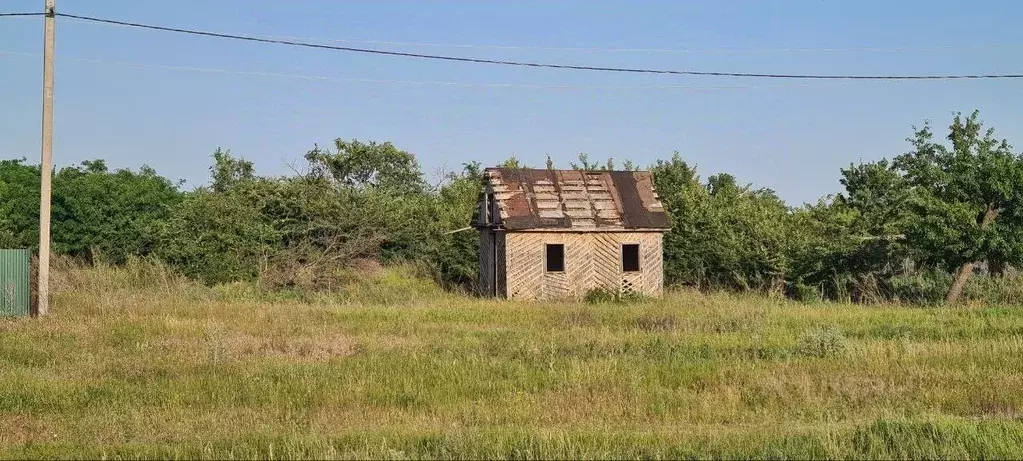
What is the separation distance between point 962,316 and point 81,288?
22.8 meters

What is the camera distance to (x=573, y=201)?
97.7 ft

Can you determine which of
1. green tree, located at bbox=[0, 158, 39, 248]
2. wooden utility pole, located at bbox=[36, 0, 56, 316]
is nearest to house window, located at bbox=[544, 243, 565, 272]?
wooden utility pole, located at bbox=[36, 0, 56, 316]

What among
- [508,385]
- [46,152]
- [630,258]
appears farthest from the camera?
[630,258]

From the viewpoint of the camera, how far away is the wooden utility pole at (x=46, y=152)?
1977cm

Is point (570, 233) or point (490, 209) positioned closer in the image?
point (570, 233)

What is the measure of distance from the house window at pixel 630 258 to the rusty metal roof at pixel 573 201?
120 centimetres

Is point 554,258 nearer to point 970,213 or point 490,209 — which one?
point 490,209

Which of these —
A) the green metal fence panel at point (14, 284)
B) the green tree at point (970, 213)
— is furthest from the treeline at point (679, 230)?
the green metal fence panel at point (14, 284)

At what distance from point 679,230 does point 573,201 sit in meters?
5.13

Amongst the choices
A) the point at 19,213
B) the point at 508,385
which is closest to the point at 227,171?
the point at 19,213

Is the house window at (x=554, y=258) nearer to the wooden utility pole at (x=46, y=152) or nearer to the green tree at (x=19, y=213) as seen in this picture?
the wooden utility pole at (x=46, y=152)

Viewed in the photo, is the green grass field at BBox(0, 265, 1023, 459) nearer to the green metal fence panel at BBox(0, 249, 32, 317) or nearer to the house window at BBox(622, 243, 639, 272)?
the green metal fence panel at BBox(0, 249, 32, 317)

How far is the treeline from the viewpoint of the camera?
24.7 metres

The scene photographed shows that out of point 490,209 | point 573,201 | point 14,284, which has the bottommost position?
point 14,284
